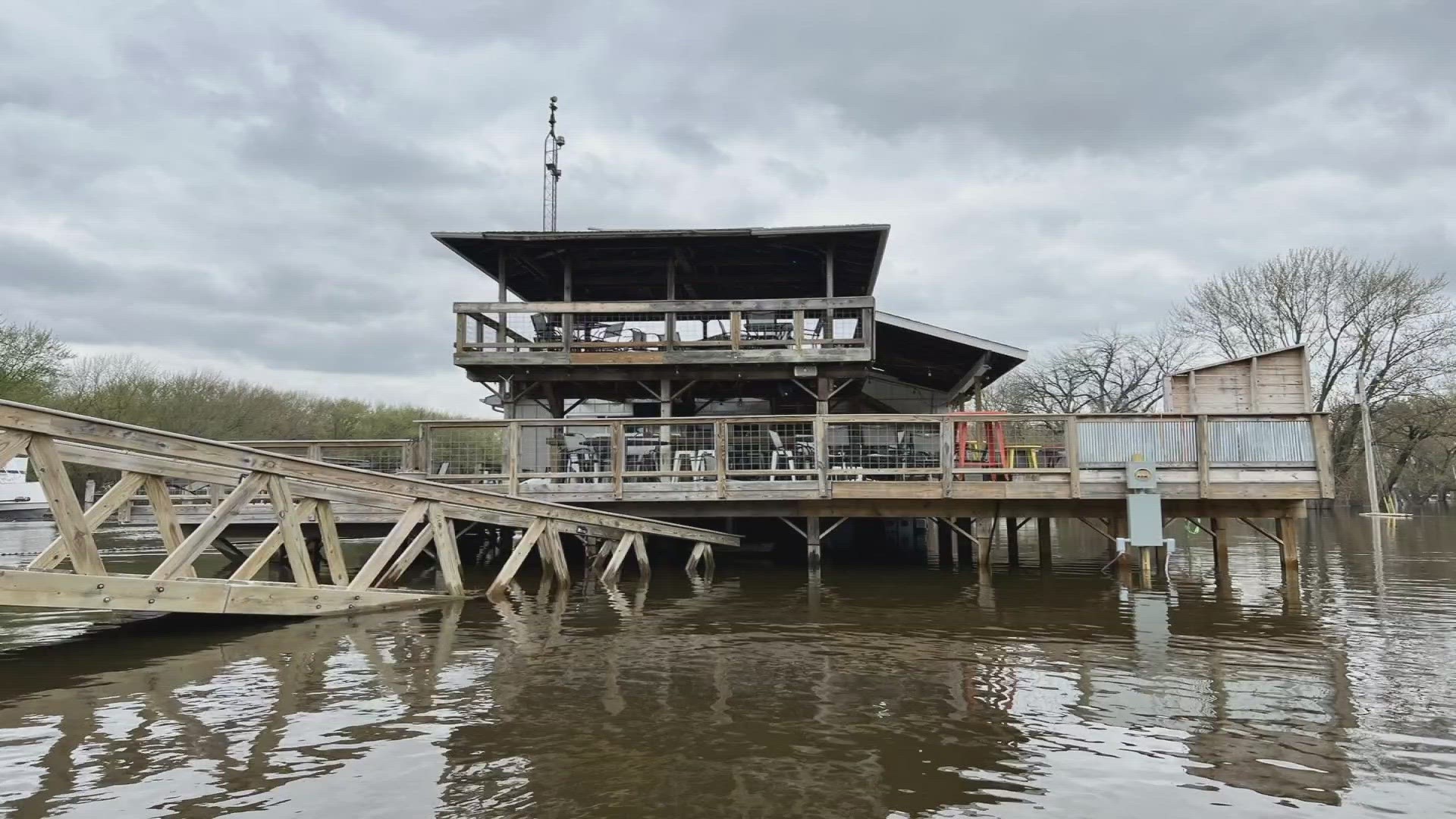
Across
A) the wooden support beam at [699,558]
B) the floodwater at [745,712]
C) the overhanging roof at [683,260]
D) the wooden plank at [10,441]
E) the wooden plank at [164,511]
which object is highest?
the overhanging roof at [683,260]

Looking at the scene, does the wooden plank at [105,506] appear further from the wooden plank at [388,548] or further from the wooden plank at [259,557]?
the wooden plank at [388,548]

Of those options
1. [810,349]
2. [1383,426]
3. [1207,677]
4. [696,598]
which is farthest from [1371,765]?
[1383,426]

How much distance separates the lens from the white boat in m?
32.9

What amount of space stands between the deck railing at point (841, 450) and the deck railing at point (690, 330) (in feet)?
10.3

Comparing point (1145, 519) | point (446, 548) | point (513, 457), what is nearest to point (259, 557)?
point (446, 548)

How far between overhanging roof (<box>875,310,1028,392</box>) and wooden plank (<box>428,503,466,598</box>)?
9833mm

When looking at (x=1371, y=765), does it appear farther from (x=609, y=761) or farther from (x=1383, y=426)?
(x=1383, y=426)

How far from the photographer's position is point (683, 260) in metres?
17.7

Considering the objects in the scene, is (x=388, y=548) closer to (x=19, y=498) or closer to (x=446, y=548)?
→ (x=446, y=548)

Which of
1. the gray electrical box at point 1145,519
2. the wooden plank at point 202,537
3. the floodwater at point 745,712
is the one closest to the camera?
the floodwater at point 745,712

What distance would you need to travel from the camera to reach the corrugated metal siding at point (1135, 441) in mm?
11305

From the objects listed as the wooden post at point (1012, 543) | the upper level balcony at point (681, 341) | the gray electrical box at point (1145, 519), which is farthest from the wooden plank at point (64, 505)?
the wooden post at point (1012, 543)

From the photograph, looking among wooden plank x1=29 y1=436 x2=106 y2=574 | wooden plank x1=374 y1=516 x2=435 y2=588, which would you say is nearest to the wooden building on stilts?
wooden plank x1=374 y1=516 x2=435 y2=588

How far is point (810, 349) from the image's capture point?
52.7ft
